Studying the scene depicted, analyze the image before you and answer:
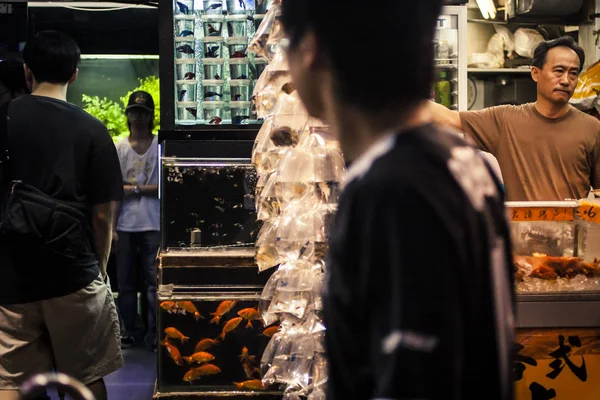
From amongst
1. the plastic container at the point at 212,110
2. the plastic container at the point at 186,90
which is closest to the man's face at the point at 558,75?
the plastic container at the point at 212,110

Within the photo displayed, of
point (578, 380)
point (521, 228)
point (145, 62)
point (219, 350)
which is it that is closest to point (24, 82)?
point (219, 350)

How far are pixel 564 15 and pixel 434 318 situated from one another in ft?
19.5

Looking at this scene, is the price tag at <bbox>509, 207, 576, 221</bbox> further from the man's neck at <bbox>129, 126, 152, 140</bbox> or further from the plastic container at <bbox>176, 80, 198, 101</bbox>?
the man's neck at <bbox>129, 126, 152, 140</bbox>

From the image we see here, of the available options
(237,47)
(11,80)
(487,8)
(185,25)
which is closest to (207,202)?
(237,47)

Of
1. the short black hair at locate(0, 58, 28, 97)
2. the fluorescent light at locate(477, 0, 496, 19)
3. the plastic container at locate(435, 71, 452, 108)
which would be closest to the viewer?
the short black hair at locate(0, 58, 28, 97)

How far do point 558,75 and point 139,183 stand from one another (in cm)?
317

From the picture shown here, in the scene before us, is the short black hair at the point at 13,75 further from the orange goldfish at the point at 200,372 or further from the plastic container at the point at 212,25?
the orange goldfish at the point at 200,372

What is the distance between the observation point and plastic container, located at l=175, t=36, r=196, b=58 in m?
4.43

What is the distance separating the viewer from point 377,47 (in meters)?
1.04

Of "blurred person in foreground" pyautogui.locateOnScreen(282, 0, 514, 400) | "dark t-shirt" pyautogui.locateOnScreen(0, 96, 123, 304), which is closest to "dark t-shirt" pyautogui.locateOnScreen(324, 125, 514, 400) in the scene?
"blurred person in foreground" pyautogui.locateOnScreen(282, 0, 514, 400)

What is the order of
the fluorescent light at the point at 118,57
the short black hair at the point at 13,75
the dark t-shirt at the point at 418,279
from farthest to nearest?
1. the fluorescent light at the point at 118,57
2. the short black hair at the point at 13,75
3. the dark t-shirt at the point at 418,279

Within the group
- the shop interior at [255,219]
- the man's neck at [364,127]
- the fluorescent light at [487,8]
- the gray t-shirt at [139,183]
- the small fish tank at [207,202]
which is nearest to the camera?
the man's neck at [364,127]

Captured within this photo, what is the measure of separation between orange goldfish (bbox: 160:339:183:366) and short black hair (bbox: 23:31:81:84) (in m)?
1.47

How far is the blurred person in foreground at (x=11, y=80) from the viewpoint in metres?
3.69
